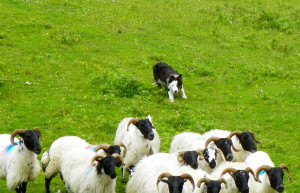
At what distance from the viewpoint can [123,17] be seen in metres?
33.7

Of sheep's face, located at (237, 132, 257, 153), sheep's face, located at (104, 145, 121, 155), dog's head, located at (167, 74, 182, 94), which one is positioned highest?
sheep's face, located at (104, 145, 121, 155)

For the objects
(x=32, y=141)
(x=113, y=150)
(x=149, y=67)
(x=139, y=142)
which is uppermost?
(x=32, y=141)

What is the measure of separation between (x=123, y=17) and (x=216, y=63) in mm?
9528

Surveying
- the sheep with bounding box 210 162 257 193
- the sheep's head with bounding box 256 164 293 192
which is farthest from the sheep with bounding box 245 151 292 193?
the sheep with bounding box 210 162 257 193

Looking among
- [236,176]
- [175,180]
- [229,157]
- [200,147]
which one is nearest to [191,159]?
[229,157]

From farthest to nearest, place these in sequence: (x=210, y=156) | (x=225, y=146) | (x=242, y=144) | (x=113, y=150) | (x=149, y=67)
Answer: (x=149, y=67) < (x=242, y=144) < (x=225, y=146) < (x=210, y=156) < (x=113, y=150)

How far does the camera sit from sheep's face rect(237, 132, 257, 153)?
13.6 metres

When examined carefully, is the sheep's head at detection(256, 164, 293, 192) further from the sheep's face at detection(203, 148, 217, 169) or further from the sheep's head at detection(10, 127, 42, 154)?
the sheep's head at detection(10, 127, 42, 154)

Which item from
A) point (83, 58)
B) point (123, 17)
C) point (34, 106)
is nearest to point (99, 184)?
point (34, 106)

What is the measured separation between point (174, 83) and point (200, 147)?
29.1 feet

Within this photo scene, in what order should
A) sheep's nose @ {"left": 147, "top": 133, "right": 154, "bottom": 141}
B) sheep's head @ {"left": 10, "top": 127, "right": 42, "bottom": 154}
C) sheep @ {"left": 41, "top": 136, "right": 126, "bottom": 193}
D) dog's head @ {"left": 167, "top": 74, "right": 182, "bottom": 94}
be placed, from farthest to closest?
dog's head @ {"left": 167, "top": 74, "right": 182, "bottom": 94} < sheep's nose @ {"left": 147, "top": 133, "right": 154, "bottom": 141} < sheep @ {"left": 41, "top": 136, "right": 126, "bottom": 193} < sheep's head @ {"left": 10, "top": 127, "right": 42, "bottom": 154}

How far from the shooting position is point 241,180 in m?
11.0

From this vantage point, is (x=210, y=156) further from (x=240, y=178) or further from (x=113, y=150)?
(x=113, y=150)

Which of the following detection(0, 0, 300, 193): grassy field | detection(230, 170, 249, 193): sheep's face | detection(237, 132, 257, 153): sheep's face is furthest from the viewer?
detection(0, 0, 300, 193): grassy field
